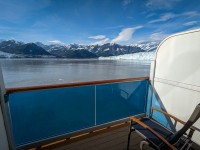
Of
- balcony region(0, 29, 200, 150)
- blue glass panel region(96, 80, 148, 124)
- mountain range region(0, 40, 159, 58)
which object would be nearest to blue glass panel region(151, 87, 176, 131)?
balcony region(0, 29, 200, 150)

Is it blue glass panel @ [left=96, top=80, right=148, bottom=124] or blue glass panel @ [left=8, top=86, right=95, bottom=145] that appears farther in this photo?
blue glass panel @ [left=96, top=80, right=148, bottom=124]

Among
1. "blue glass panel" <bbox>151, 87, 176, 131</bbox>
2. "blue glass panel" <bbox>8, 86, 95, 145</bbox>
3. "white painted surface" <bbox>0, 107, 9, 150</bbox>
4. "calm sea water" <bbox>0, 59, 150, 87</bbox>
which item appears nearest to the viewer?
"white painted surface" <bbox>0, 107, 9, 150</bbox>

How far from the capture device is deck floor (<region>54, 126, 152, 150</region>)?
1643mm

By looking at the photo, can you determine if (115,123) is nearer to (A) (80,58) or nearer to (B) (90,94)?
(B) (90,94)

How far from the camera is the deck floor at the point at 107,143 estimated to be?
1.64 m

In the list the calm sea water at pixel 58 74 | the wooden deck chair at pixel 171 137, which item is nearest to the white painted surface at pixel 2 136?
the wooden deck chair at pixel 171 137

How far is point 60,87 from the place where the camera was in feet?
5.59

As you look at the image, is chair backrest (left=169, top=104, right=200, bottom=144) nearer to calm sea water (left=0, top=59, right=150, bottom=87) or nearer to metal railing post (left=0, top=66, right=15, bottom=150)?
metal railing post (left=0, top=66, right=15, bottom=150)

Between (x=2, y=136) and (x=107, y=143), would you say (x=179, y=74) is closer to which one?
(x=107, y=143)

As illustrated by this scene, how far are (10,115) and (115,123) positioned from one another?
160cm

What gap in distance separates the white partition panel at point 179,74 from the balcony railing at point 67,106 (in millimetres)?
432

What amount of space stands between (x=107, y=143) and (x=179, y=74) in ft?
4.87

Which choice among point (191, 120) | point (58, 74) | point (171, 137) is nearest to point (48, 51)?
point (58, 74)

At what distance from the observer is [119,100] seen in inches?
88.6
